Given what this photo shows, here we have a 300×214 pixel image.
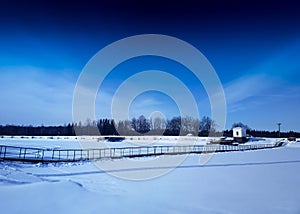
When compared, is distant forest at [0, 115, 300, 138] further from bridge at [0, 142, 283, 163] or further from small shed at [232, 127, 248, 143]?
bridge at [0, 142, 283, 163]

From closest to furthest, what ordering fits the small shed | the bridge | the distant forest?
the bridge → the small shed → the distant forest

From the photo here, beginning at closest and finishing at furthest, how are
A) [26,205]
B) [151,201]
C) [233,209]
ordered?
1. [26,205]
2. [233,209]
3. [151,201]

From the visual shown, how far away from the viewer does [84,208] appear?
284 inches

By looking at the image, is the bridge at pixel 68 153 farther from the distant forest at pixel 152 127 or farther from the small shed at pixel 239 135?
the distant forest at pixel 152 127

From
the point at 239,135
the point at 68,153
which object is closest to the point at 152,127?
the point at 239,135

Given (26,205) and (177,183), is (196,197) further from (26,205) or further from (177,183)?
(26,205)

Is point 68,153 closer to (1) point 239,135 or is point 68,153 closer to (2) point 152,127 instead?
(1) point 239,135

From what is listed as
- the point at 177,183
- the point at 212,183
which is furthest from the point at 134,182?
the point at 212,183

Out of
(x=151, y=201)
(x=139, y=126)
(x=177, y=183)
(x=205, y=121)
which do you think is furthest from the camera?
(x=205, y=121)

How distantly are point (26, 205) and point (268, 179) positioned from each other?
434 inches

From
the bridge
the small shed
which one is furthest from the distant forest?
the bridge

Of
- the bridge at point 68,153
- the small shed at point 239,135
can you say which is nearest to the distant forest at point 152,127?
the small shed at point 239,135

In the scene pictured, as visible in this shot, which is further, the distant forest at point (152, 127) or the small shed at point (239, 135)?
the distant forest at point (152, 127)

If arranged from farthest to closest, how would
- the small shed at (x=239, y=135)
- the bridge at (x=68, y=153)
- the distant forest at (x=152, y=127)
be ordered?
the distant forest at (x=152, y=127) → the small shed at (x=239, y=135) → the bridge at (x=68, y=153)
